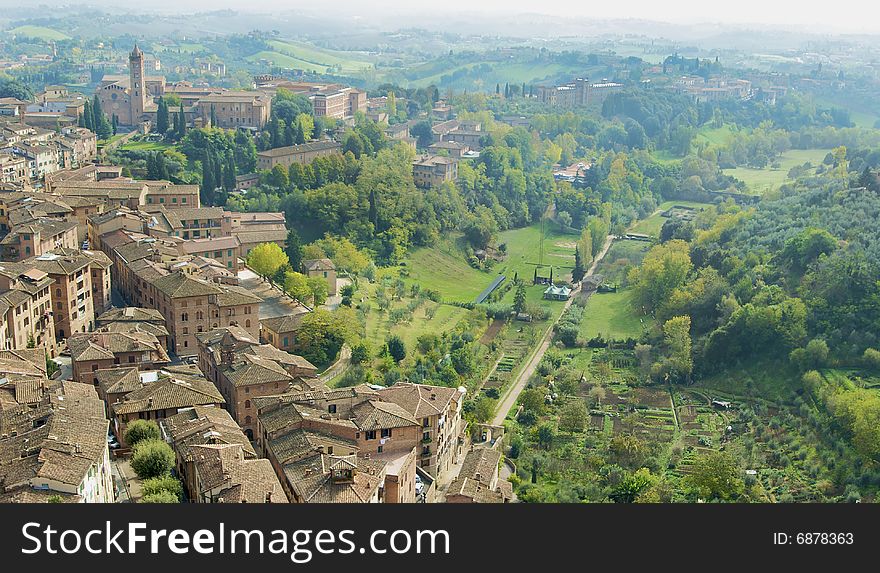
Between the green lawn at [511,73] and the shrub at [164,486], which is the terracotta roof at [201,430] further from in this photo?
the green lawn at [511,73]

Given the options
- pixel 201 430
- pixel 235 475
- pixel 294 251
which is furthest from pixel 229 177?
pixel 235 475

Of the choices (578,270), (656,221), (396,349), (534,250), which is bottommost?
(534,250)

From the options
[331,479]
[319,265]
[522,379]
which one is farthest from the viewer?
[319,265]

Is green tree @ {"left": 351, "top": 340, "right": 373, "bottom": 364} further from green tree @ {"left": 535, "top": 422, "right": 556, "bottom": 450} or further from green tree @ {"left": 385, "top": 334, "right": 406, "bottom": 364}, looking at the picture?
green tree @ {"left": 535, "top": 422, "right": 556, "bottom": 450}

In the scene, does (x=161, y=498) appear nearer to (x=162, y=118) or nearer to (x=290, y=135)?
(x=290, y=135)

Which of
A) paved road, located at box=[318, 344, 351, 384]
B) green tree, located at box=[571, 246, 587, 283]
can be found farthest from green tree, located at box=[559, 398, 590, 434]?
green tree, located at box=[571, 246, 587, 283]

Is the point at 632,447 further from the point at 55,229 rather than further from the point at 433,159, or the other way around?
the point at 433,159

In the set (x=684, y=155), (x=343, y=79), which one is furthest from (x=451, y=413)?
(x=343, y=79)
